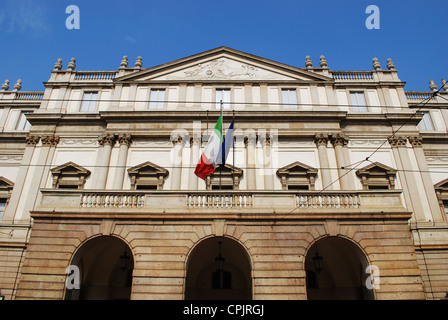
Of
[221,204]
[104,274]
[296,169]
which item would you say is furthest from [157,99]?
[221,204]

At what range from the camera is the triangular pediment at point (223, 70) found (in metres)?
24.2

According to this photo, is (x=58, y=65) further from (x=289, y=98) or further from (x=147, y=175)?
(x=289, y=98)

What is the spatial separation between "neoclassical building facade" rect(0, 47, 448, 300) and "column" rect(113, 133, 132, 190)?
0.08 meters

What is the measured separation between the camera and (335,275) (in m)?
16.7

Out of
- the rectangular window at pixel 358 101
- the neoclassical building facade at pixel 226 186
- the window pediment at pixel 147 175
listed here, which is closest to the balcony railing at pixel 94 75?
the neoclassical building facade at pixel 226 186

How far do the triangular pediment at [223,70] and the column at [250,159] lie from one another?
4.99 metres

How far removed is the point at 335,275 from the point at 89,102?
19.4 m

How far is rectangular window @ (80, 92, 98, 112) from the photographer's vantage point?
77.4ft

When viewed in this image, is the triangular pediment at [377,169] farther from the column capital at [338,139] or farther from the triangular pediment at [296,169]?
the triangular pediment at [296,169]

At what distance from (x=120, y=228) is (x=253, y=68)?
635 inches
